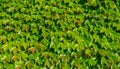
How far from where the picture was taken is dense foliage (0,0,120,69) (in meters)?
4.78

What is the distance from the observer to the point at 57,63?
4.75 meters

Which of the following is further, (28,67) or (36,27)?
(36,27)

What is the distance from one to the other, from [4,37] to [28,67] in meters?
0.81

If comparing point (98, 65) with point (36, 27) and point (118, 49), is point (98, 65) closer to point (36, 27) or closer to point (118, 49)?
point (118, 49)

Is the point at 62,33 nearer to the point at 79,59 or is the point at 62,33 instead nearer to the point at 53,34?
the point at 53,34

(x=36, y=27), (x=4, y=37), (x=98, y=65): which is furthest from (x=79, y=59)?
(x=4, y=37)

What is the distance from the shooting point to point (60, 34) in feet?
Result: 16.6

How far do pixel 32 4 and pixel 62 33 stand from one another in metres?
1.11

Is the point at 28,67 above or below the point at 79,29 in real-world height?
below

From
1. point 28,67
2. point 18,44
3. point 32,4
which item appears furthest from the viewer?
point 32,4

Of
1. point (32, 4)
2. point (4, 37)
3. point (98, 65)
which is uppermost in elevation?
point (32, 4)

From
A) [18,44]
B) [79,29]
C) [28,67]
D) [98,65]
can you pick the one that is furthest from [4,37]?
[98,65]

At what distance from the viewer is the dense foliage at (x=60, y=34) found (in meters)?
4.78

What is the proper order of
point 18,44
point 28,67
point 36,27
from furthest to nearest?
point 36,27 → point 18,44 → point 28,67
